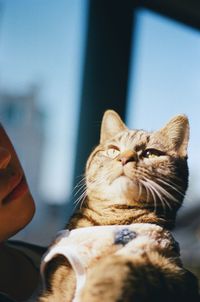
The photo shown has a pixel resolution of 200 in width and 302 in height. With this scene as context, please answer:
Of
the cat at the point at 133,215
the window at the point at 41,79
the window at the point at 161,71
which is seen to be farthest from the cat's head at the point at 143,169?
the window at the point at 41,79

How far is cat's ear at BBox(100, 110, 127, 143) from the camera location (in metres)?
0.50

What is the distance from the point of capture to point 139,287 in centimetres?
34

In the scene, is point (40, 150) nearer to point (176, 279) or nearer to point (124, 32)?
point (124, 32)

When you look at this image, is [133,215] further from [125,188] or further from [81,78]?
[81,78]

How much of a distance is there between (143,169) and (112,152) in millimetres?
56

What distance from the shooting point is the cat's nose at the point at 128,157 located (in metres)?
0.43

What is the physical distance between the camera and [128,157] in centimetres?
43

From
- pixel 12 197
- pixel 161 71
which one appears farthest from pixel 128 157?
pixel 161 71

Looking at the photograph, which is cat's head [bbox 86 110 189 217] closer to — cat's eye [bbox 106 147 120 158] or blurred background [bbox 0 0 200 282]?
cat's eye [bbox 106 147 120 158]

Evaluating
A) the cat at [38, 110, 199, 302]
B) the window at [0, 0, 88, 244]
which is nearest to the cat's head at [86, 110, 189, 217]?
the cat at [38, 110, 199, 302]

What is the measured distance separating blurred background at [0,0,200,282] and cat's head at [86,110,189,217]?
0.17m

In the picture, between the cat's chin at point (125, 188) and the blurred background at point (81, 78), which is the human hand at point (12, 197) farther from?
the blurred background at point (81, 78)

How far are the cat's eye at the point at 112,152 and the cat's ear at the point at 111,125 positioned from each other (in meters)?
0.03

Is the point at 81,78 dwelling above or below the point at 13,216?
above
